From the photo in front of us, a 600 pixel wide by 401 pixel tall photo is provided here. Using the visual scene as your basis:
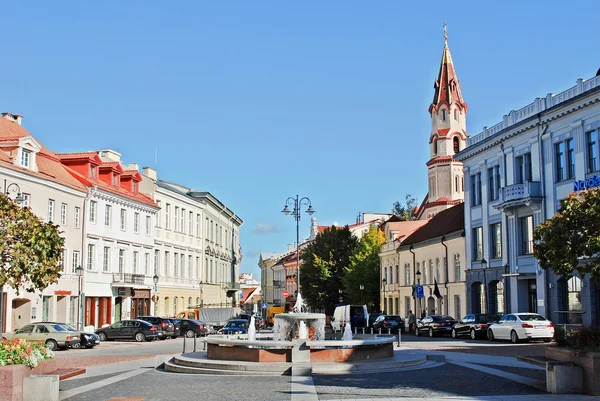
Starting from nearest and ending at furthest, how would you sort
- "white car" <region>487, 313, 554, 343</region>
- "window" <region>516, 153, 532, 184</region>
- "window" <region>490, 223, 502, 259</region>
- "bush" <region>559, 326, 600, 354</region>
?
1. "bush" <region>559, 326, 600, 354</region>
2. "white car" <region>487, 313, 554, 343</region>
3. "window" <region>516, 153, 532, 184</region>
4. "window" <region>490, 223, 502, 259</region>

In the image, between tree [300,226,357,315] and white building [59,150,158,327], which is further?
tree [300,226,357,315]

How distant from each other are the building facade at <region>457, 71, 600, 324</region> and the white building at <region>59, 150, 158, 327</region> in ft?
81.1

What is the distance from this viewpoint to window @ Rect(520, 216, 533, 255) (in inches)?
1724

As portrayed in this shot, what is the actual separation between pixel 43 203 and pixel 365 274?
137 ft

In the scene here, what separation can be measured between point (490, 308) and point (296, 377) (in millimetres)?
32270

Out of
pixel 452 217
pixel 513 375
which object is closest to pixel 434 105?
pixel 452 217

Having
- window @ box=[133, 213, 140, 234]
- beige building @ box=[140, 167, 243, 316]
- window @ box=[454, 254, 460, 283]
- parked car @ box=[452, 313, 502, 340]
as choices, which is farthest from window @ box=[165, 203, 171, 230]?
parked car @ box=[452, 313, 502, 340]

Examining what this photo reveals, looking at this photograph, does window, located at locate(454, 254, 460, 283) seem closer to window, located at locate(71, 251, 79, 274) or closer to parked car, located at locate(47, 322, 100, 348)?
window, located at locate(71, 251, 79, 274)

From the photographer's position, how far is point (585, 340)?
1534cm

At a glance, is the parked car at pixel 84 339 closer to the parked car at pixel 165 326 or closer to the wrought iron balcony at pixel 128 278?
the parked car at pixel 165 326

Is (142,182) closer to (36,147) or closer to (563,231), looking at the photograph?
(36,147)

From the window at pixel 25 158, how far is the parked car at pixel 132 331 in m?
10.9

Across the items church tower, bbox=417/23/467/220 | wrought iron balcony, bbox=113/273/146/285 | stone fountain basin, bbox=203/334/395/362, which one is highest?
church tower, bbox=417/23/467/220

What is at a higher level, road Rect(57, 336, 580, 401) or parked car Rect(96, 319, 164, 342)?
road Rect(57, 336, 580, 401)
